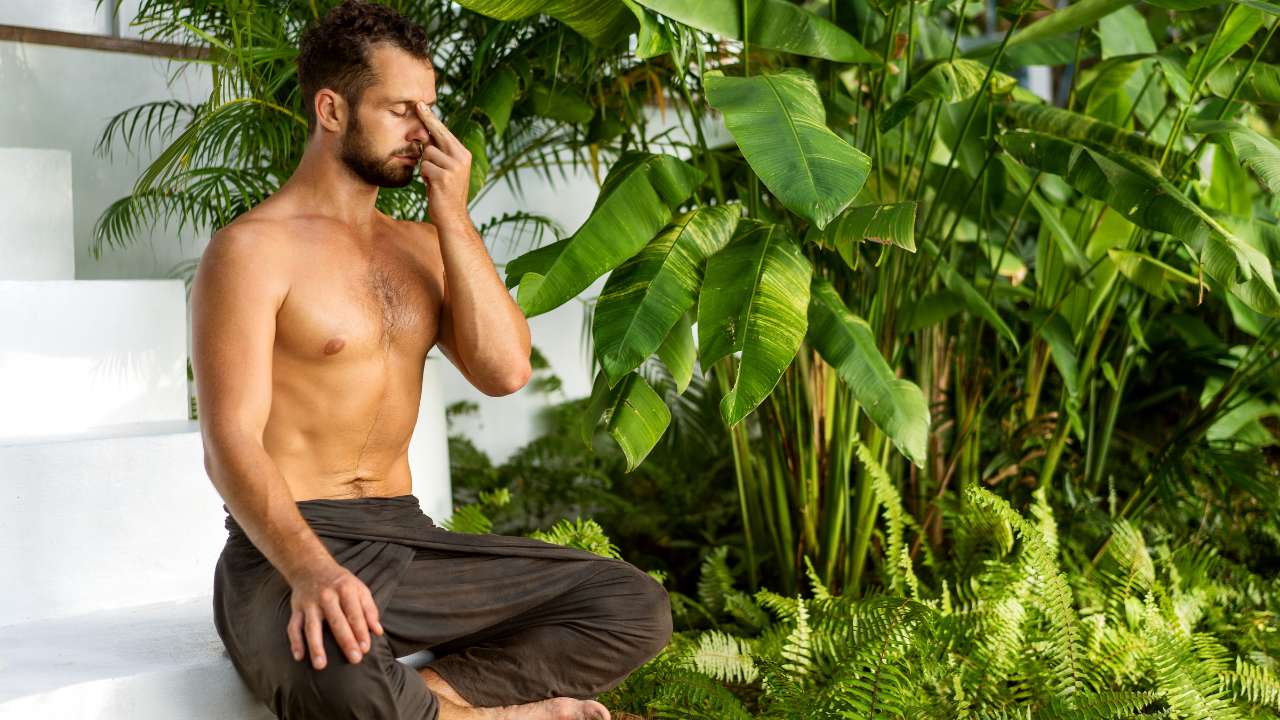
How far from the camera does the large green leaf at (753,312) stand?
2.19 m

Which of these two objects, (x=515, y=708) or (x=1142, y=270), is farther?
(x=1142, y=270)

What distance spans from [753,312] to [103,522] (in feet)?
4.51

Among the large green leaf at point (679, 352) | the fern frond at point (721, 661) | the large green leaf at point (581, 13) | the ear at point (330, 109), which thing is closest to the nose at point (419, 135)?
the ear at point (330, 109)

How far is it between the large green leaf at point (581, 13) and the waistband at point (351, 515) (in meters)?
0.94

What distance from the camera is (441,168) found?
6.47ft

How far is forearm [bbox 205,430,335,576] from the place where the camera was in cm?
170

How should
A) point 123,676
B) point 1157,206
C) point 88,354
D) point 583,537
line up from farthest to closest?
point 583,537 → point 88,354 → point 1157,206 → point 123,676

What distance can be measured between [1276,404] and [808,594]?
1.66m

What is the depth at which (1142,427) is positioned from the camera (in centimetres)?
424

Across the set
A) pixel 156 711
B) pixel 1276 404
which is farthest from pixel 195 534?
pixel 1276 404

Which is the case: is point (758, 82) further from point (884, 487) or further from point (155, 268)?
point (155, 268)

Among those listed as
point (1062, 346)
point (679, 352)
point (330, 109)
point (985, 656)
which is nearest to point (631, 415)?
point (679, 352)

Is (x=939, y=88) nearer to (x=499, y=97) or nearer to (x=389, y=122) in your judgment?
(x=499, y=97)

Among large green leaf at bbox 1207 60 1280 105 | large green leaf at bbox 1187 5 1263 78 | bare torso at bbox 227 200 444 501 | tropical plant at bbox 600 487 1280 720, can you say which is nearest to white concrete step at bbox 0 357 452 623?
bare torso at bbox 227 200 444 501
